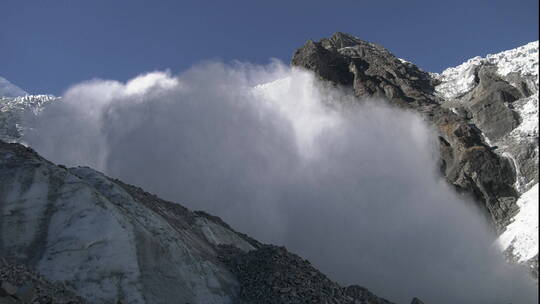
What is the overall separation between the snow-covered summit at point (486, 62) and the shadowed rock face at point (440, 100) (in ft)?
7.51

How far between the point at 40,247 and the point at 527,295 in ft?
Result: 158

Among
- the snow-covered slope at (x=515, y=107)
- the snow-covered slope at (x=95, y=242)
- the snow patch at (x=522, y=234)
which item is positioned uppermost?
the snow-covered slope at (x=515, y=107)

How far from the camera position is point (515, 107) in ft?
296

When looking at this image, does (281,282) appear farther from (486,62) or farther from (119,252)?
(486,62)

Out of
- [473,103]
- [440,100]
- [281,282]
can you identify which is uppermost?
[440,100]

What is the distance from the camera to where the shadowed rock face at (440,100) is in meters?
85.2

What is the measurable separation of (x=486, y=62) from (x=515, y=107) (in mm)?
19841

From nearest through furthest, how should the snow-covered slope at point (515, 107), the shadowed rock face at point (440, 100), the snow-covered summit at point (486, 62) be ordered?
the snow-covered slope at point (515, 107) → the shadowed rock face at point (440, 100) → the snow-covered summit at point (486, 62)

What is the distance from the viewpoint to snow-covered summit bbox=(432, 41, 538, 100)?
98.0m

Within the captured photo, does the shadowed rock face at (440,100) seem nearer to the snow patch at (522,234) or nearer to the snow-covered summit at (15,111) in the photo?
the snow patch at (522,234)

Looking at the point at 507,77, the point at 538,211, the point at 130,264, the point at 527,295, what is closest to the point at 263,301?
the point at 130,264

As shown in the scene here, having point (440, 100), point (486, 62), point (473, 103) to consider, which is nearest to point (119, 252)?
point (473, 103)

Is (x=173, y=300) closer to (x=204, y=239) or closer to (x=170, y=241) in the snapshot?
(x=170, y=241)

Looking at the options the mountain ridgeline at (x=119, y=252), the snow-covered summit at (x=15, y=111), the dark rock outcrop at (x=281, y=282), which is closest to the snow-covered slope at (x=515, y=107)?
the mountain ridgeline at (x=119, y=252)
